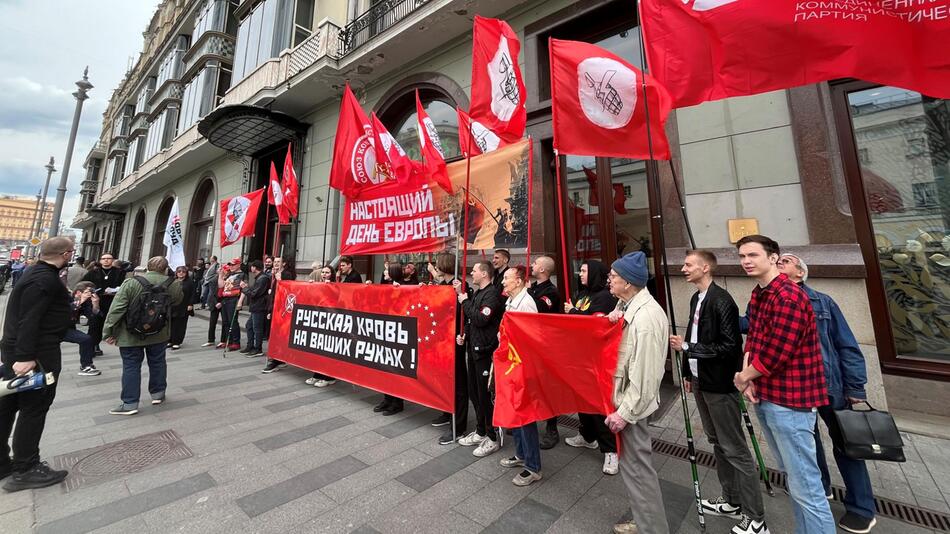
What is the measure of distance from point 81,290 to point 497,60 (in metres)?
8.58

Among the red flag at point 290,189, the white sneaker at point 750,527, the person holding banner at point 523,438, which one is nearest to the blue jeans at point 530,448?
the person holding banner at point 523,438

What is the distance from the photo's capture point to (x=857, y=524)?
8.05 ft

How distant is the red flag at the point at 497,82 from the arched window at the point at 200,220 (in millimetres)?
17486

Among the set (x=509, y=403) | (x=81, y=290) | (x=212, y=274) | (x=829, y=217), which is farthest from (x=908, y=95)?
(x=212, y=274)

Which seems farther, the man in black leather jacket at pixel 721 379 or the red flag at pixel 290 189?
the red flag at pixel 290 189

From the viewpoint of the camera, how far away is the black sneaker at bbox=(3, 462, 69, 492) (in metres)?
2.79

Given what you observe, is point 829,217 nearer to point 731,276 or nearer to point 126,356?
point 731,276

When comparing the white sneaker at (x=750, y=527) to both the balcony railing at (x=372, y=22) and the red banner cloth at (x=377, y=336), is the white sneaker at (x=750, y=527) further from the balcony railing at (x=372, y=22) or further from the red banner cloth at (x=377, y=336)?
the balcony railing at (x=372, y=22)

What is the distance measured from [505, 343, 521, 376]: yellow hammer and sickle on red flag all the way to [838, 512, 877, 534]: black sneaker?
252 centimetres

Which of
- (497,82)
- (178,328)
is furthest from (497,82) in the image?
(178,328)

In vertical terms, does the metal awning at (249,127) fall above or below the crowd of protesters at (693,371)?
above

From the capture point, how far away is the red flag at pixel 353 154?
5570 mm

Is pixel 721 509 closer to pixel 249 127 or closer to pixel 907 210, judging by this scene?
pixel 907 210

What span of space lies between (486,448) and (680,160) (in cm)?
477
